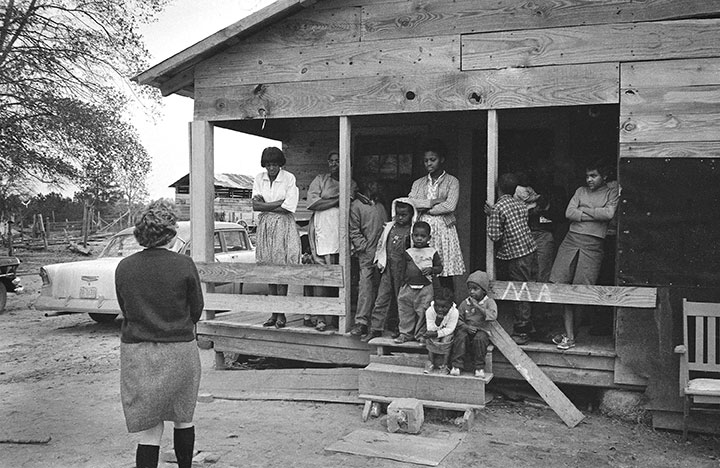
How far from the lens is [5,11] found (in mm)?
21000

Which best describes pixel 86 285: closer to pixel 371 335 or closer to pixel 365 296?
pixel 365 296

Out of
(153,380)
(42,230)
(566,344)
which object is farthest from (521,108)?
(42,230)

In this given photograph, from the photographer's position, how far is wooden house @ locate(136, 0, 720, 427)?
6.02 metres

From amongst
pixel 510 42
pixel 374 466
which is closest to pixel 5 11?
pixel 510 42

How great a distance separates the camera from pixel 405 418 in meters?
5.86

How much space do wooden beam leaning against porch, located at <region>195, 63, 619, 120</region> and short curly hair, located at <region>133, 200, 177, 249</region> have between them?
10.7ft

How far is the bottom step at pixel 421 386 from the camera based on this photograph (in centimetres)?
614

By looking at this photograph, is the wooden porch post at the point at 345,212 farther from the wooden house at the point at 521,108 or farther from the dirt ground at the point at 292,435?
the dirt ground at the point at 292,435

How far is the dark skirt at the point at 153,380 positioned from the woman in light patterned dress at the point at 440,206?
10.5ft

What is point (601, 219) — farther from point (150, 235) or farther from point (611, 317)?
A: point (150, 235)

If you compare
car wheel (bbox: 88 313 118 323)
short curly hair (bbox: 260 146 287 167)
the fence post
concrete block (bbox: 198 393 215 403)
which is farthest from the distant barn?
concrete block (bbox: 198 393 215 403)

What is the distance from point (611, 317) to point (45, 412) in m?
5.88

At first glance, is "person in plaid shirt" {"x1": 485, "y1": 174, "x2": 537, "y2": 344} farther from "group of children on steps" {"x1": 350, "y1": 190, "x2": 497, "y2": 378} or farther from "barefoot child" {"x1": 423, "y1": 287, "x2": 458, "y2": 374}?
"barefoot child" {"x1": 423, "y1": 287, "x2": 458, "y2": 374}

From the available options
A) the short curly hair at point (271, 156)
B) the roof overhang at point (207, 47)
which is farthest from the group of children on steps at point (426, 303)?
the roof overhang at point (207, 47)
